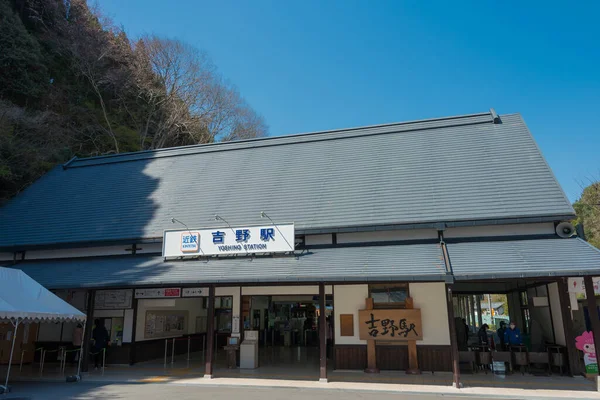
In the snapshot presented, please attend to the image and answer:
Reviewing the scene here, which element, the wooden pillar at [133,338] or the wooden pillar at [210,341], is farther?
the wooden pillar at [133,338]

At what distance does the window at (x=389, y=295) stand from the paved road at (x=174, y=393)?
287cm

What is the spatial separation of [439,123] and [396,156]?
95.1 inches

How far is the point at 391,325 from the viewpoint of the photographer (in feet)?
36.3

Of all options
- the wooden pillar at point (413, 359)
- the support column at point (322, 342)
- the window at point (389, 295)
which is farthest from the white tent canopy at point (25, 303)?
the wooden pillar at point (413, 359)

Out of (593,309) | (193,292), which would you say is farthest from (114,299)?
(593,309)

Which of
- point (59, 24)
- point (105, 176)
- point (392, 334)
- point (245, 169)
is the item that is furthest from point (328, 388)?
point (59, 24)

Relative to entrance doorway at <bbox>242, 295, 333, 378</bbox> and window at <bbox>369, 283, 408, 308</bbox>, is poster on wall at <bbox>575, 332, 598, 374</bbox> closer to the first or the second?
window at <bbox>369, 283, 408, 308</bbox>

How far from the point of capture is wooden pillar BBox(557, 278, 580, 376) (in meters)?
Answer: 9.68

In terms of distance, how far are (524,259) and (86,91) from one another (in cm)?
2862

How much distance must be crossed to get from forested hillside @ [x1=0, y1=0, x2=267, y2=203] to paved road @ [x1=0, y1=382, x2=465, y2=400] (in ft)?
44.2

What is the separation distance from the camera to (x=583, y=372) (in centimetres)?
1014

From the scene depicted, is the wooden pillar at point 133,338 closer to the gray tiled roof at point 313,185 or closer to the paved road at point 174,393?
the gray tiled roof at point 313,185

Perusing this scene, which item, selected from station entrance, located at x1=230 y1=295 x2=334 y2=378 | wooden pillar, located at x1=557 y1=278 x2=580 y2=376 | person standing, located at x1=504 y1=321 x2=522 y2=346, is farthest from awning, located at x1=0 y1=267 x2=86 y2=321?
wooden pillar, located at x1=557 y1=278 x2=580 y2=376

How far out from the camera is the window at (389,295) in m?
11.3
